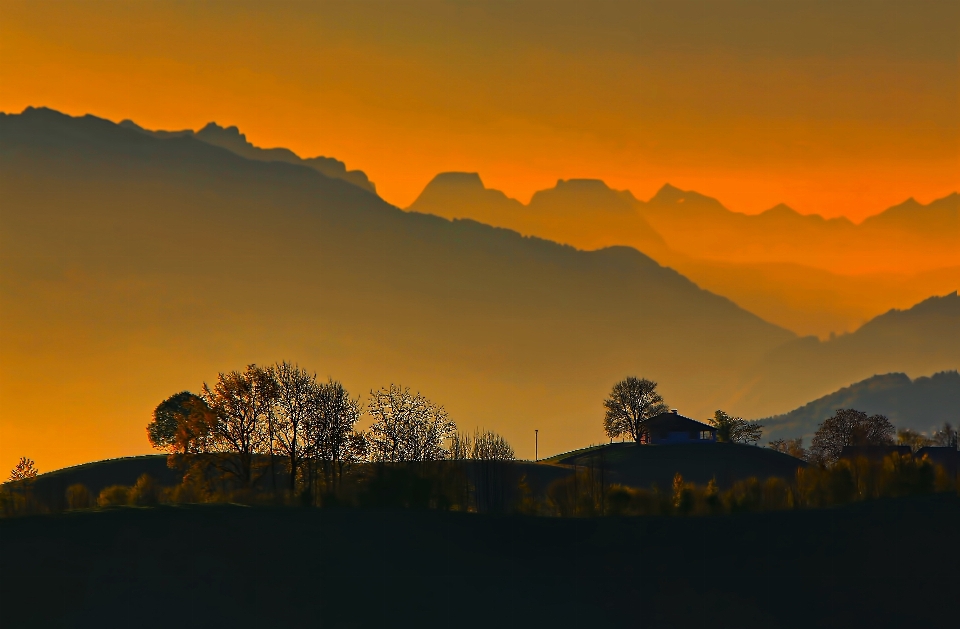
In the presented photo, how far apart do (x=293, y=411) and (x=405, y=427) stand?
10.9 meters

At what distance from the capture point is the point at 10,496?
227ft

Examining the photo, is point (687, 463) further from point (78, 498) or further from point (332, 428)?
point (78, 498)

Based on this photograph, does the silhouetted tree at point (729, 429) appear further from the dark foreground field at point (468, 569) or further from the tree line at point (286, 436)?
the dark foreground field at point (468, 569)

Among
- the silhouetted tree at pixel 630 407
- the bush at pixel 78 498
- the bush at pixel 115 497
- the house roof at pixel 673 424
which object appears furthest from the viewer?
the silhouetted tree at pixel 630 407

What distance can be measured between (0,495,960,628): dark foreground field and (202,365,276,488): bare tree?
3290 cm

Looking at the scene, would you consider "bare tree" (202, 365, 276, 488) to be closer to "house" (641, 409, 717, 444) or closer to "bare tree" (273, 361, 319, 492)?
"bare tree" (273, 361, 319, 492)

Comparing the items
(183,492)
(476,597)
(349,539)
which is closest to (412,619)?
(476,597)

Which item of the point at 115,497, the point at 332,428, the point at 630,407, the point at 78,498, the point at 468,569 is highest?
the point at 630,407

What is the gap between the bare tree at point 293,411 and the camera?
9975 cm

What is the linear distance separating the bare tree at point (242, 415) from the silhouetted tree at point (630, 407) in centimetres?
9721

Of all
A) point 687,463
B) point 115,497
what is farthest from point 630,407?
point 115,497

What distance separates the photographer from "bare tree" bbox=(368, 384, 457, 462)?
104 metres

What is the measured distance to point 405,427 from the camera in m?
108

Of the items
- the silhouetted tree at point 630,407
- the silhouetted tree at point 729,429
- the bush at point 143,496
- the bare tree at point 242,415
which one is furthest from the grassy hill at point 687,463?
the bush at point 143,496
